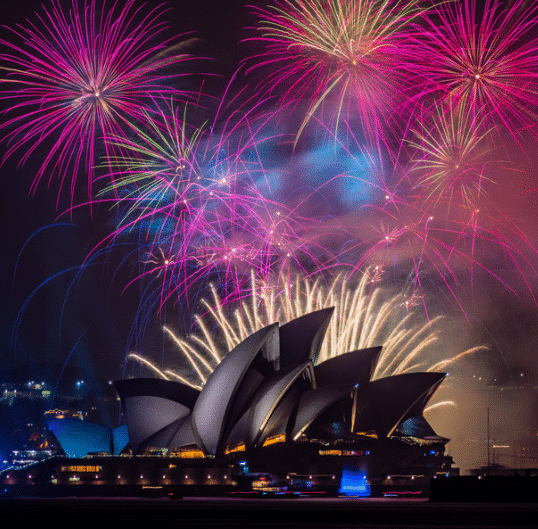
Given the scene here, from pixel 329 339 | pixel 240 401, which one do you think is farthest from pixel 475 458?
pixel 240 401

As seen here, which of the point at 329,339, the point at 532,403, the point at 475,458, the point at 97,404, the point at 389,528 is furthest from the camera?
the point at 97,404

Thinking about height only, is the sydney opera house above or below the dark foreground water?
above

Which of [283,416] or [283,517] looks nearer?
[283,517]

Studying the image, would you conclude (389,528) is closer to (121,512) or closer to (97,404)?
(121,512)

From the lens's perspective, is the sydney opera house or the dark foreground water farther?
the sydney opera house

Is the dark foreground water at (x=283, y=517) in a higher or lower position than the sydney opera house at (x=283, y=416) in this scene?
lower

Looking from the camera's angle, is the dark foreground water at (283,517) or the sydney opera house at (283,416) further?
the sydney opera house at (283,416)

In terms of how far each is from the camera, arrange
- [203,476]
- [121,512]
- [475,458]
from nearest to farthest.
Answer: [121,512], [203,476], [475,458]

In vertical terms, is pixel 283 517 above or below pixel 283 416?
below
